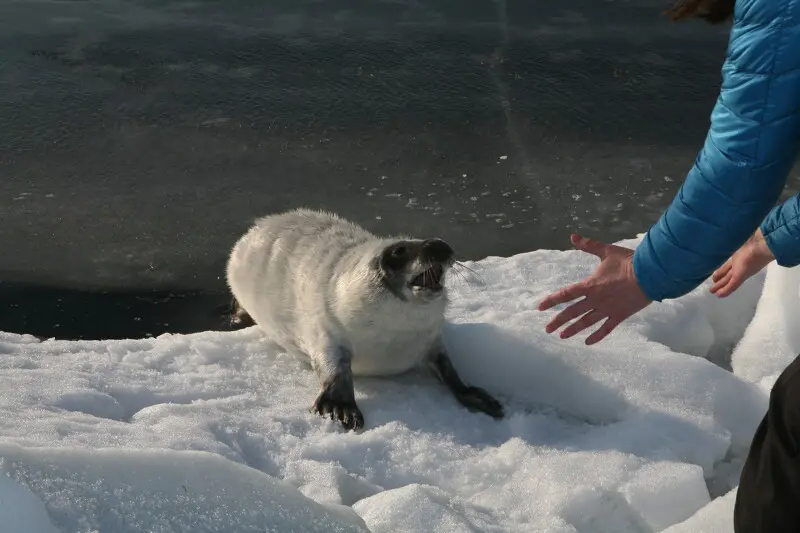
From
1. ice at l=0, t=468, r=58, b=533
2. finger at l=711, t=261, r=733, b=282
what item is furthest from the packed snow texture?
finger at l=711, t=261, r=733, b=282

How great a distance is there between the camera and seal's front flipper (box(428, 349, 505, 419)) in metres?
3.08

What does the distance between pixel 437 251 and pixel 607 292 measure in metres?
1.05

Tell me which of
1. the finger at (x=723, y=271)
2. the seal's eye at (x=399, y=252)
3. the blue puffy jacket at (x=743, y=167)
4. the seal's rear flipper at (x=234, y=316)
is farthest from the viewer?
the seal's rear flipper at (x=234, y=316)

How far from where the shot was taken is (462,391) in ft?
10.4

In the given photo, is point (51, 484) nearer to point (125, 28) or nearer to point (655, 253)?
point (655, 253)

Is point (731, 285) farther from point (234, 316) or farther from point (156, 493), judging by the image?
point (234, 316)

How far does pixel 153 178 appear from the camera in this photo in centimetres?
483

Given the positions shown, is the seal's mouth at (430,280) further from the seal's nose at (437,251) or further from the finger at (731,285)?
the finger at (731,285)

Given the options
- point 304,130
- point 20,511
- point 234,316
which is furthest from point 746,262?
point 304,130

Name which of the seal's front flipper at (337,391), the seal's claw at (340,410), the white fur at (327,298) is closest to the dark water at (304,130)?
the white fur at (327,298)

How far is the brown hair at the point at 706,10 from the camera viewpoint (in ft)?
5.81

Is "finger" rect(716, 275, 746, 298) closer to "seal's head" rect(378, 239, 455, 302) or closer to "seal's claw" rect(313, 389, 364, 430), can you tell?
"seal's head" rect(378, 239, 455, 302)

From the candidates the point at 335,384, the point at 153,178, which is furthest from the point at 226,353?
the point at 153,178

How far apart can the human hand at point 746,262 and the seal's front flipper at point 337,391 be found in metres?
1.13
